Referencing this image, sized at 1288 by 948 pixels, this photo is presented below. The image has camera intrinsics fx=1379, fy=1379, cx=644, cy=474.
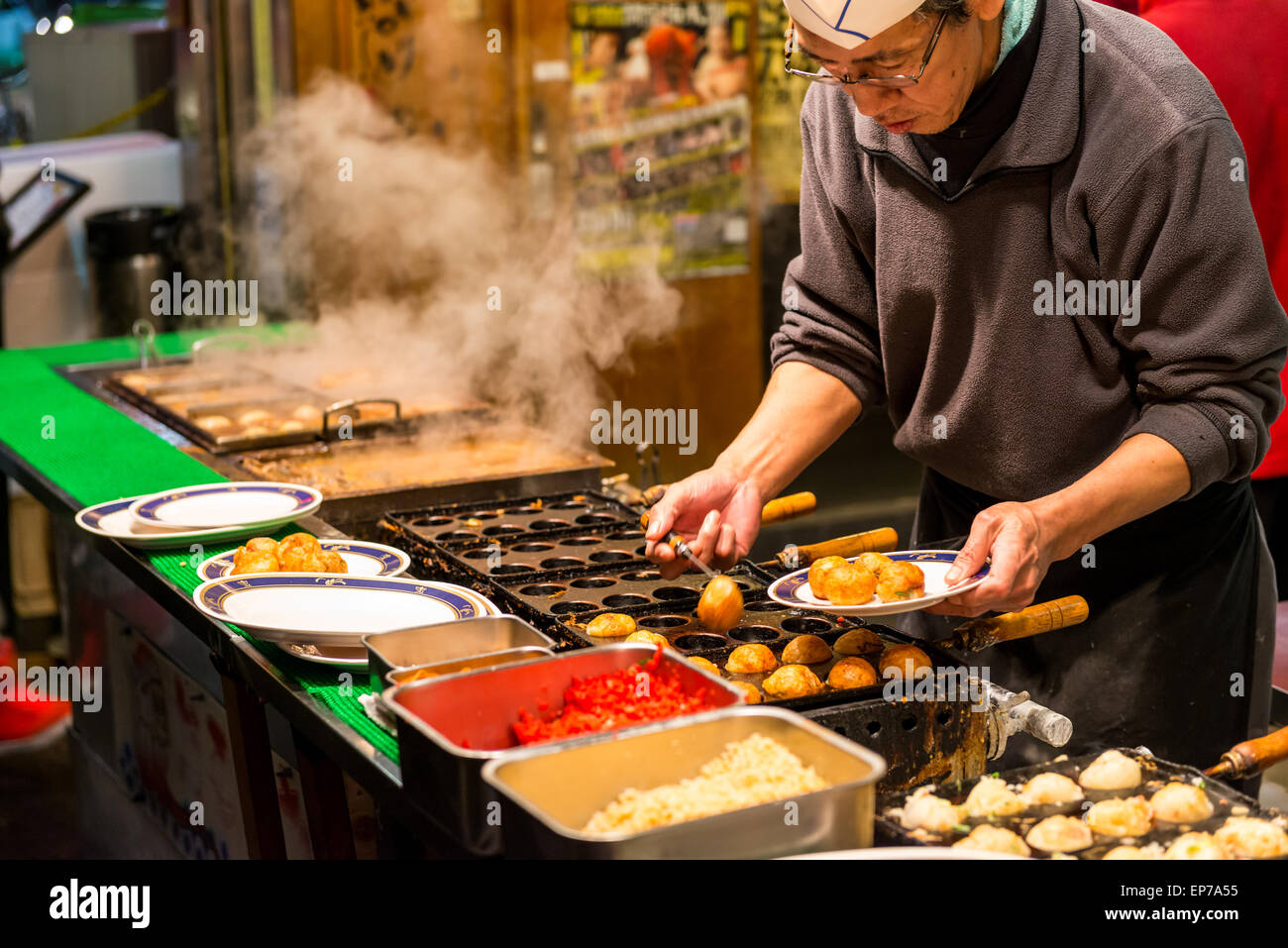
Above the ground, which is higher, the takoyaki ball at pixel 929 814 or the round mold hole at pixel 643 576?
the round mold hole at pixel 643 576

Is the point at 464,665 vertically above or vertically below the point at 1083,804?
above

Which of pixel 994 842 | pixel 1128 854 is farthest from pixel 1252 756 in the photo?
pixel 994 842

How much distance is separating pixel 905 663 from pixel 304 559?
3.55 feet

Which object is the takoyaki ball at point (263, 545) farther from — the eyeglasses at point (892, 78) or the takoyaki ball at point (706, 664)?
the eyeglasses at point (892, 78)

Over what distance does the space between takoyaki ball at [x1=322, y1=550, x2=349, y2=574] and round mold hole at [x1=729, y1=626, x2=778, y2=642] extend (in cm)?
72

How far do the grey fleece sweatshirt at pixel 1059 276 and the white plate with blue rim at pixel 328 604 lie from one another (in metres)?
0.94

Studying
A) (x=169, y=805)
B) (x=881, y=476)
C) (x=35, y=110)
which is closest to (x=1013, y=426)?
(x=169, y=805)

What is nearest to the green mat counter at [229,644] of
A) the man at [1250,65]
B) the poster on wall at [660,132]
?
the man at [1250,65]

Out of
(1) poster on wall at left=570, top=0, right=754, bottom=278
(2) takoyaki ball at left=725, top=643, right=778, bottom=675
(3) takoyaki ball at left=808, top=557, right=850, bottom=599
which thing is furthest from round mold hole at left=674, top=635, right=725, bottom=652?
(1) poster on wall at left=570, top=0, right=754, bottom=278

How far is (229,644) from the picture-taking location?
90.4 inches

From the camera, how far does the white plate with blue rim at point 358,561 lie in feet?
8.40

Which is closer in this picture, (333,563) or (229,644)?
(229,644)

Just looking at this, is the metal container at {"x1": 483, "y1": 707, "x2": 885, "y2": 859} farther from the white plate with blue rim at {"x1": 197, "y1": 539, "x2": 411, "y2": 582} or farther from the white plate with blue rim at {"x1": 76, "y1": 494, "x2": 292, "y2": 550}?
the white plate with blue rim at {"x1": 76, "y1": 494, "x2": 292, "y2": 550}

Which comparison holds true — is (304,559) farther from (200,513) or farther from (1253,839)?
(1253,839)
